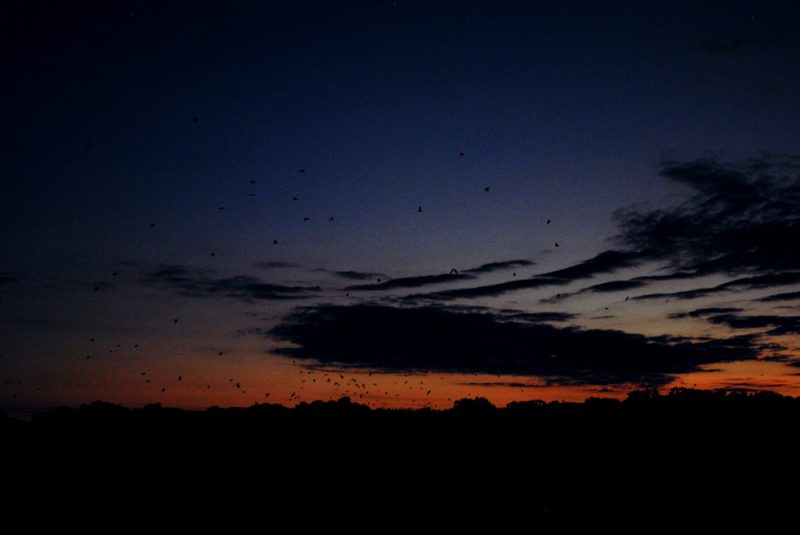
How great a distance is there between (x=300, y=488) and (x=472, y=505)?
354 inches

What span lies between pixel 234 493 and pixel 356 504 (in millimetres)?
6158

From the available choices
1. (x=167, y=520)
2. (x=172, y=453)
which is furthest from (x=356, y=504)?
(x=172, y=453)

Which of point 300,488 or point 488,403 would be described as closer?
point 300,488

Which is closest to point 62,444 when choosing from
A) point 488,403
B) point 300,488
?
point 300,488

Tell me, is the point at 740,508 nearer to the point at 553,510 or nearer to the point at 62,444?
the point at 553,510

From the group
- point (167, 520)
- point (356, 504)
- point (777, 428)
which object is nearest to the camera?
point (167, 520)

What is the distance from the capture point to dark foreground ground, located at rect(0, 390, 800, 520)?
33062 millimetres

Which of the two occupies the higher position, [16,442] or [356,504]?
[16,442]

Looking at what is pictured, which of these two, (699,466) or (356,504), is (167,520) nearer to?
(356,504)

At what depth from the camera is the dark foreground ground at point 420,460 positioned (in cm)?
3306

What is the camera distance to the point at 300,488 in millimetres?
34094

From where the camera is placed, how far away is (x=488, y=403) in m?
54.9

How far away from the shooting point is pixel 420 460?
40.5m

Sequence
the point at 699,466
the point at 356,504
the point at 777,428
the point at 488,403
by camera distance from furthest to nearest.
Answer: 1. the point at 488,403
2. the point at 777,428
3. the point at 699,466
4. the point at 356,504
